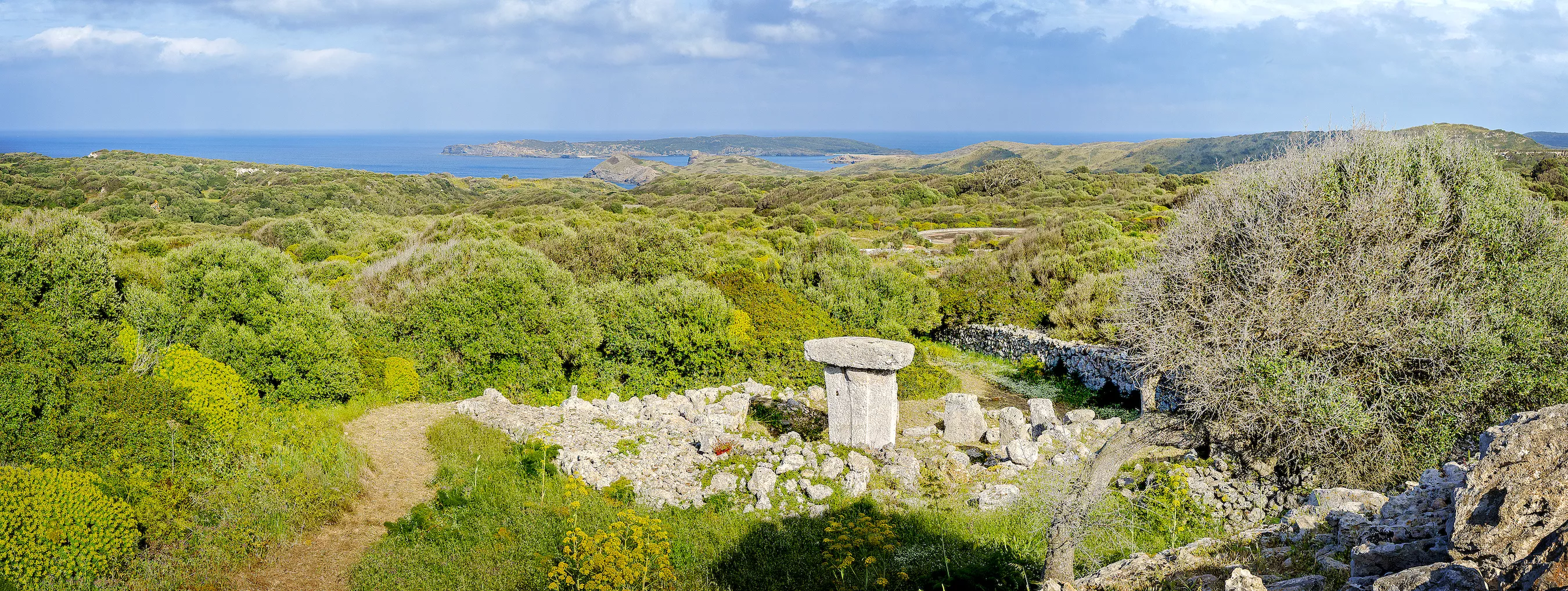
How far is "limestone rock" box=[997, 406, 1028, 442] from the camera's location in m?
12.0

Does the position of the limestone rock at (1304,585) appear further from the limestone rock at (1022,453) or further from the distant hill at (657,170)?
the distant hill at (657,170)

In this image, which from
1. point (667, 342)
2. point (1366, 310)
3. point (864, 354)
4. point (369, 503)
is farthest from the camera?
point (667, 342)

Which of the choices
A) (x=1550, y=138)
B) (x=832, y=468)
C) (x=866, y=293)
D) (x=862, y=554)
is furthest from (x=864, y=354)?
(x=1550, y=138)

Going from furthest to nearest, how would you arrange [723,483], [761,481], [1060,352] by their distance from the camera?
[1060,352]
[723,483]
[761,481]

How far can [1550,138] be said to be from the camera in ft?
407

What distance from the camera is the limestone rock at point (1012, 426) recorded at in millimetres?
12016

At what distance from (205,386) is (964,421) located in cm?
1041

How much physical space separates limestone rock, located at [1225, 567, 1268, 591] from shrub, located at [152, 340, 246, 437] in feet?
33.8

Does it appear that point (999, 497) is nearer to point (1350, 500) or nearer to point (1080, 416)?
point (1350, 500)

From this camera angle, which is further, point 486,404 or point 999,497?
point 486,404

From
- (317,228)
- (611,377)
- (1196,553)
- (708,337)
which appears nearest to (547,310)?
(611,377)

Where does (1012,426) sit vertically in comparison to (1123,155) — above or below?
below

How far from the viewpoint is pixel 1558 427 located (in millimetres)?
4035

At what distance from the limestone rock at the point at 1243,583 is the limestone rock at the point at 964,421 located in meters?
7.84
